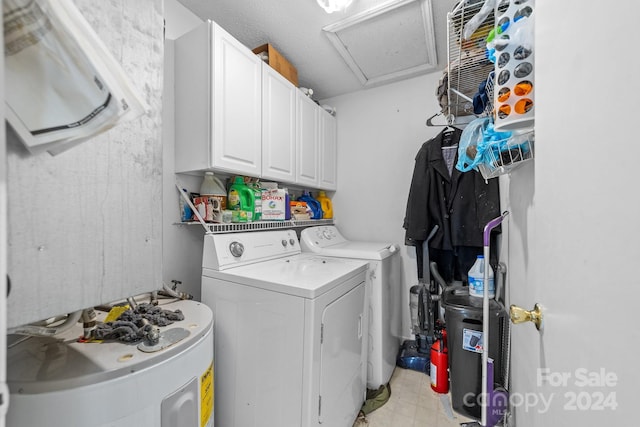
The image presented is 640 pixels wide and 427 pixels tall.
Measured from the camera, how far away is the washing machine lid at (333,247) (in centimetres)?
187

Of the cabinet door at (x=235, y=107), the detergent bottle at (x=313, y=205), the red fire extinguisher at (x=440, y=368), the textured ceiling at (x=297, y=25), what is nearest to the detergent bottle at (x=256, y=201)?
the cabinet door at (x=235, y=107)

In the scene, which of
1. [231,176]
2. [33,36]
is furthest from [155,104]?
[231,176]

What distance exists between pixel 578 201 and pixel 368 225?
228 centimetres

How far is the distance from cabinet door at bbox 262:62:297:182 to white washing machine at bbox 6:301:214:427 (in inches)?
49.5

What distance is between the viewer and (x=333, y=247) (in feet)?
7.28

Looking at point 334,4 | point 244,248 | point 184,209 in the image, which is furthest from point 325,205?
point 334,4

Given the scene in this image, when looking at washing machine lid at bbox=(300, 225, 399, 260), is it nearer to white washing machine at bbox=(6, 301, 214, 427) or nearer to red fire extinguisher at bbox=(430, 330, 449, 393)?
red fire extinguisher at bbox=(430, 330, 449, 393)

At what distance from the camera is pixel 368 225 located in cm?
268

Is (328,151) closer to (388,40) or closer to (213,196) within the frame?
(388,40)

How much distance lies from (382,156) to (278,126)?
1200mm

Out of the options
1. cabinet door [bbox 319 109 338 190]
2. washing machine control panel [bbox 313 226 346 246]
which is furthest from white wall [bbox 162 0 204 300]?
cabinet door [bbox 319 109 338 190]

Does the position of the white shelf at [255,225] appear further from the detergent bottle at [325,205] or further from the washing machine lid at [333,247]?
the detergent bottle at [325,205]

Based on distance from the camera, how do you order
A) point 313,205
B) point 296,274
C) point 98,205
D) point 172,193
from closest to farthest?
1. point 98,205
2. point 296,274
3. point 172,193
4. point 313,205

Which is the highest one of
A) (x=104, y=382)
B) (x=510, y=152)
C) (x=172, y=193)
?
(x=510, y=152)
